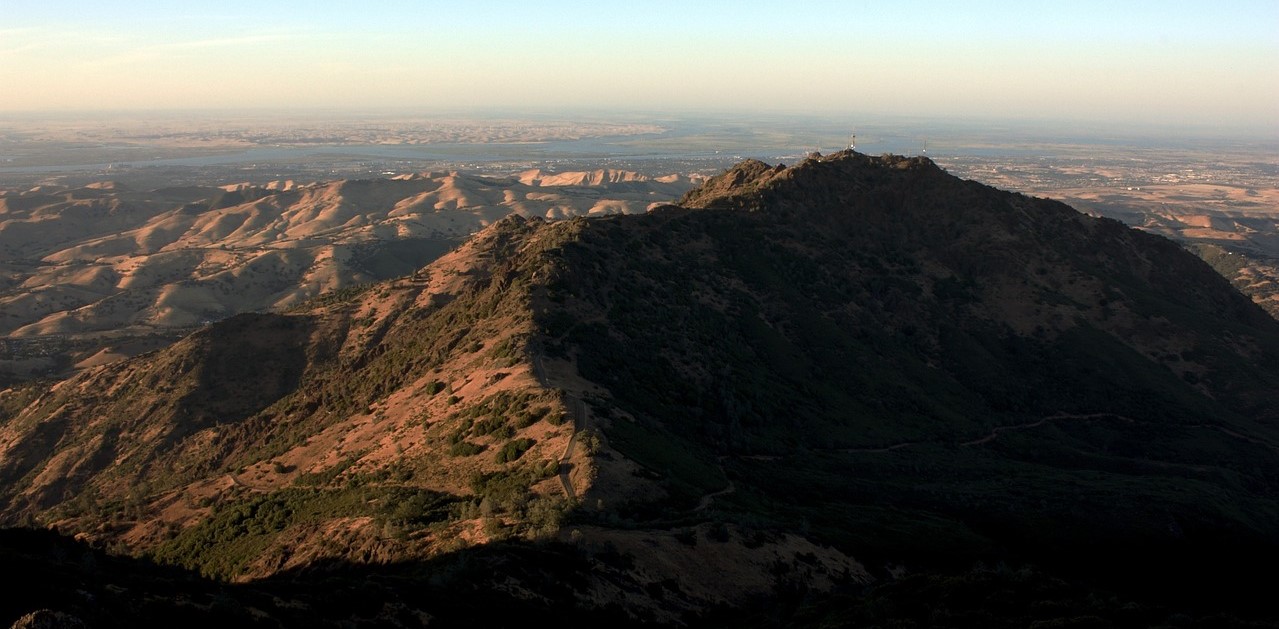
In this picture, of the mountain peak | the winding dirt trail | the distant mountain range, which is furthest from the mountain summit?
the distant mountain range

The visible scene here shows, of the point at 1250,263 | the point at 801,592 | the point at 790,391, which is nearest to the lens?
the point at 801,592

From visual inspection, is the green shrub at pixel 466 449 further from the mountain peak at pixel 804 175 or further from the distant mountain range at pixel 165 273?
the distant mountain range at pixel 165 273

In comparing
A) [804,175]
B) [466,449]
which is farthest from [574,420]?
[804,175]

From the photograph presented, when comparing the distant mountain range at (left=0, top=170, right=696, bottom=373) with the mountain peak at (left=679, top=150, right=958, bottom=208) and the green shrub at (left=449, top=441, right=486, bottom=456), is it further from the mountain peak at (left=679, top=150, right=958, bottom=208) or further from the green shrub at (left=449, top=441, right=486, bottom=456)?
the green shrub at (left=449, top=441, right=486, bottom=456)

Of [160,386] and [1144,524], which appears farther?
[160,386]

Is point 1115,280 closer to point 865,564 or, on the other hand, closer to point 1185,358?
point 1185,358

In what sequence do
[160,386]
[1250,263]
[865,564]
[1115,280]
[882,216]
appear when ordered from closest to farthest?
[865,564] < [160,386] < [1115,280] < [882,216] < [1250,263]


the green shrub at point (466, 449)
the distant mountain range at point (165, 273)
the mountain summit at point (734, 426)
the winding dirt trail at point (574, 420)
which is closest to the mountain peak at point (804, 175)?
the mountain summit at point (734, 426)

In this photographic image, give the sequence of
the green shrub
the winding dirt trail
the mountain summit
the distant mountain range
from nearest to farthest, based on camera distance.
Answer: the mountain summit, the winding dirt trail, the green shrub, the distant mountain range

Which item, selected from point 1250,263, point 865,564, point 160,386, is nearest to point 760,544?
point 865,564
